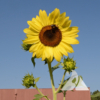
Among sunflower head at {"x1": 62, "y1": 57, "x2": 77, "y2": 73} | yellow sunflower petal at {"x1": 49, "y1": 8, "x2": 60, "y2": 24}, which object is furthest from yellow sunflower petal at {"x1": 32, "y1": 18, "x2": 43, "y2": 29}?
sunflower head at {"x1": 62, "y1": 57, "x2": 77, "y2": 73}

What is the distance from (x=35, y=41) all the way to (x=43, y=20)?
369 millimetres

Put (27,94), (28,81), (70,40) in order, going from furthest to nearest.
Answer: (27,94), (28,81), (70,40)

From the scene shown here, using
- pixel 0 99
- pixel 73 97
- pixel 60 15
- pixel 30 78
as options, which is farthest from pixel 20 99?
pixel 60 15

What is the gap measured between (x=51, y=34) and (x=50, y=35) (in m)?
0.02

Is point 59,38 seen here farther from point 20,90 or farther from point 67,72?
point 20,90

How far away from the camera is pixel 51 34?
3.20m

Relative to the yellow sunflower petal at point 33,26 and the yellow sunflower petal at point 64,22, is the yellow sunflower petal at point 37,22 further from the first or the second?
the yellow sunflower petal at point 64,22

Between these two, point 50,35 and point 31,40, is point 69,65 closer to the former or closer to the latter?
point 50,35

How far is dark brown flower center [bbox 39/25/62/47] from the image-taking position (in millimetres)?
3143

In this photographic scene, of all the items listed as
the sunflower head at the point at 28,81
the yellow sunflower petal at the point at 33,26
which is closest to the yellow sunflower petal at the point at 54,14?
the yellow sunflower petal at the point at 33,26

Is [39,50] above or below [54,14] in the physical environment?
below

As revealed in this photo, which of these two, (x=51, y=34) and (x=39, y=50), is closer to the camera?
(x=39, y=50)

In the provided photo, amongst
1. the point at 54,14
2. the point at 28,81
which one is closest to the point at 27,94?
the point at 28,81

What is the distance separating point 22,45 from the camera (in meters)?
3.55
